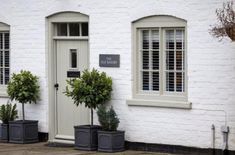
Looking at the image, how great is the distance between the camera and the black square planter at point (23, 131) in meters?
15.9

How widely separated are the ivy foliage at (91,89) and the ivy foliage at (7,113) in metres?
2.23

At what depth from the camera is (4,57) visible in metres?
17.1

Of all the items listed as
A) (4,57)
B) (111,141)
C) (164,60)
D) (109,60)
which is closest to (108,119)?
(111,141)

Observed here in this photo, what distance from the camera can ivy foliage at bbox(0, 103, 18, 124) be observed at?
53.2 feet

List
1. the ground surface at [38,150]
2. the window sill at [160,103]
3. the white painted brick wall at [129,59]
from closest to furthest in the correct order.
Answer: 1. the white painted brick wall at [129,59]
2. the window sill at [160,103]
3. the ground surface at [38,150]

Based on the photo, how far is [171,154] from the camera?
545 inches

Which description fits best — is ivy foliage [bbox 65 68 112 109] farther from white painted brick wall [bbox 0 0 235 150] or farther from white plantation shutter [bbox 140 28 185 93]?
white plantation shutter [bbox 140 28 185 93]

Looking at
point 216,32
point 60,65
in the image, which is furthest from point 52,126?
point 216,32

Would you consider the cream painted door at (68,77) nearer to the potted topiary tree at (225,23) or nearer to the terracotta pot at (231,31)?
the potted topiary tree at (225,23)

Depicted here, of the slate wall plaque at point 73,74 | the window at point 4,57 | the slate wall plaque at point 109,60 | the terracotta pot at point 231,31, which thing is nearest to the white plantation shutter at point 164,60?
the slate wall plaque at point 109,60

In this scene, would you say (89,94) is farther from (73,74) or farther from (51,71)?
(51,71)

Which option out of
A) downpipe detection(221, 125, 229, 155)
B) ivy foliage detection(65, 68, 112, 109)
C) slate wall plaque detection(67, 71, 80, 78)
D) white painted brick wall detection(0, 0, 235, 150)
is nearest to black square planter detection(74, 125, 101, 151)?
ivy foliage detection(65, 68, 112, 109)

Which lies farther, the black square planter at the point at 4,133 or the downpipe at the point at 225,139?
the black square planter at the point at 4,133

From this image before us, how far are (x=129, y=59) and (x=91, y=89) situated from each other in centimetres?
102
